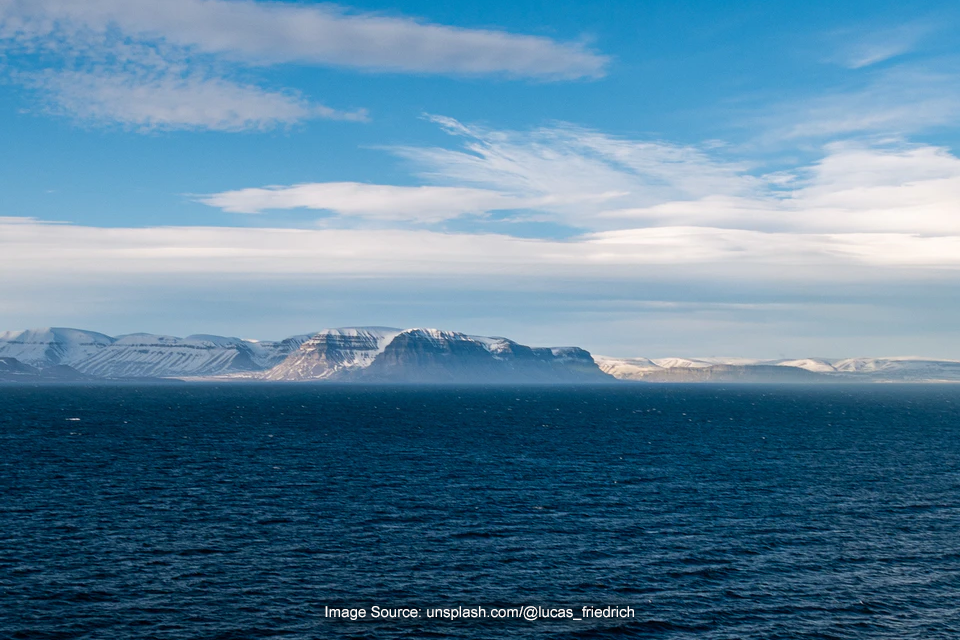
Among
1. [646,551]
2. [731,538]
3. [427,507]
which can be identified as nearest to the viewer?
[646,551]

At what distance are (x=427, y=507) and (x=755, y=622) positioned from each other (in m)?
41.5

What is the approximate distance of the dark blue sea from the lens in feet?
173

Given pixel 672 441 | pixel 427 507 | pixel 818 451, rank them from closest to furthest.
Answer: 1. pixel 427 507
2. pixel 818 451
3. pixel 672 441

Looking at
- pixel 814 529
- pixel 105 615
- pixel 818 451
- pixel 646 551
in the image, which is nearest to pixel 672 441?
pixel 818 451

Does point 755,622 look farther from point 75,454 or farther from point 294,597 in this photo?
point 75,454

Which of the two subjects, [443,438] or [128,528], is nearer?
[128,528]

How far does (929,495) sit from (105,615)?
9075 cm

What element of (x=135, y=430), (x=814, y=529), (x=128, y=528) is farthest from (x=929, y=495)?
(x=135, y=430)

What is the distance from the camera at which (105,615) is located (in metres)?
52.2

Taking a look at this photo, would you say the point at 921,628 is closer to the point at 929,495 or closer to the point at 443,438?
the point at 929,495

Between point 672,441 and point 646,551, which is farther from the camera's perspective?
point 672,441

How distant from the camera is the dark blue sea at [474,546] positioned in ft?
173

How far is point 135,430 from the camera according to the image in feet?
590

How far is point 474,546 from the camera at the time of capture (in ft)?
231
